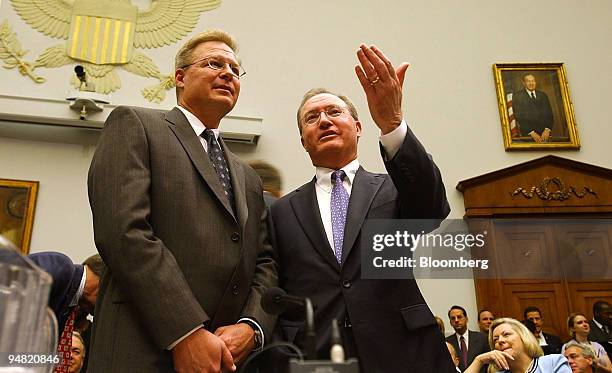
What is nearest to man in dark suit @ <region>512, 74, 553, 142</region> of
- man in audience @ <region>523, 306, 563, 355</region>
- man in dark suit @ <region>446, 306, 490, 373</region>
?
man in audience @ <region>523, 306, 563, 355</region>

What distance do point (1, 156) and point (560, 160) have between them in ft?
20.9

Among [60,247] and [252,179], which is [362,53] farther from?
[60,247]

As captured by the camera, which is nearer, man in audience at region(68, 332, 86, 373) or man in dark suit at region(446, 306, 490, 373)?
man in audience at region(68, 332, 86, 373)

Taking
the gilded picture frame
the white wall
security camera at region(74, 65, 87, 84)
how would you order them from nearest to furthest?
the gilded picture frame
security camera at region(74, 65, 87, 84)
the white wall

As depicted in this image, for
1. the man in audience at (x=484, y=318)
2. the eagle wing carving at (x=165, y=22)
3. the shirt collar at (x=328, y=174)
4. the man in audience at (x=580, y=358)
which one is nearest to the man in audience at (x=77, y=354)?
→ the shirt collar at (x=328, y=174)

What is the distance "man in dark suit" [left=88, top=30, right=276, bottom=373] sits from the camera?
151 centimetres

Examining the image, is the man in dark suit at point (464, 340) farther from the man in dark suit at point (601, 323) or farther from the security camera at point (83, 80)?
the security camera at point (83, 80)

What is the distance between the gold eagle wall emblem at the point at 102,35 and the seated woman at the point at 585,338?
16.5 ft

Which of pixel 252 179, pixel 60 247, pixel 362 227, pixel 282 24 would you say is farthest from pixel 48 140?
pixel 362 227

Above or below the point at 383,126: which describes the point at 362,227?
below

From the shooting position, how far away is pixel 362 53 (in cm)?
174

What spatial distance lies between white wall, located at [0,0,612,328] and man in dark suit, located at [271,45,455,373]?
4.76 metres

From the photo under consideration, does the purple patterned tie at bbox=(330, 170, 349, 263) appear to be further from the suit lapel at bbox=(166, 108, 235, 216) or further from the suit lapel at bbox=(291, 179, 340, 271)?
the suit lapel at bbox=(166, 108, 235, 216)

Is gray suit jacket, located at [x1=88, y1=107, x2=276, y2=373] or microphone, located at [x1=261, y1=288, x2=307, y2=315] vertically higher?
gray suit jacket, located at [x1=88, y1=107, x2=276, y2=373]
